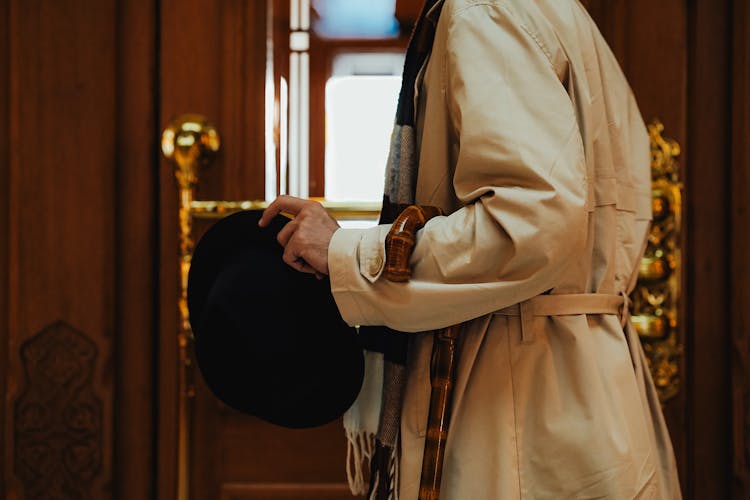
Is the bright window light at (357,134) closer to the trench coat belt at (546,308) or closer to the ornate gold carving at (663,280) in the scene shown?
the ornate gold carving at (663,280)

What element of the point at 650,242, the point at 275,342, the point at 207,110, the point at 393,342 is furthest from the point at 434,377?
the point at 207,110

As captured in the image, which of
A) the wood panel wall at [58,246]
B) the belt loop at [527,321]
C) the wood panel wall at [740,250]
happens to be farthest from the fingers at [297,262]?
the wood panel wall at [740,250]

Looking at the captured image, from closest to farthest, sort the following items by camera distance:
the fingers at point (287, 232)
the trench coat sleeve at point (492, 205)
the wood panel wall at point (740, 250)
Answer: the trench coat sleeve at point (492, 205) < the fingers at point (287, 232) < the wood panel wall at point (740, 250)

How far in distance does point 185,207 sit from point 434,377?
2.18 feet

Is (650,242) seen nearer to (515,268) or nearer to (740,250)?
(740,250)

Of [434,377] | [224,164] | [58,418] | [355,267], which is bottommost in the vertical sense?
[58,418]

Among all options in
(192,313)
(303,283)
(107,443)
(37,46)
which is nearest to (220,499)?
(107,443)

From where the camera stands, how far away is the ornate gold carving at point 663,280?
1.18m

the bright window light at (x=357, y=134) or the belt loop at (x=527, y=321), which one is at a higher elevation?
the bright window light at (x=357, y=134)

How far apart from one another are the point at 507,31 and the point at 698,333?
77cm

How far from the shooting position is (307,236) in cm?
71

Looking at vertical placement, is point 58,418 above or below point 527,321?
below

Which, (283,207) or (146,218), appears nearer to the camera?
(283,207)

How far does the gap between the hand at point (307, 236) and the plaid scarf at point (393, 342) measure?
8cm
